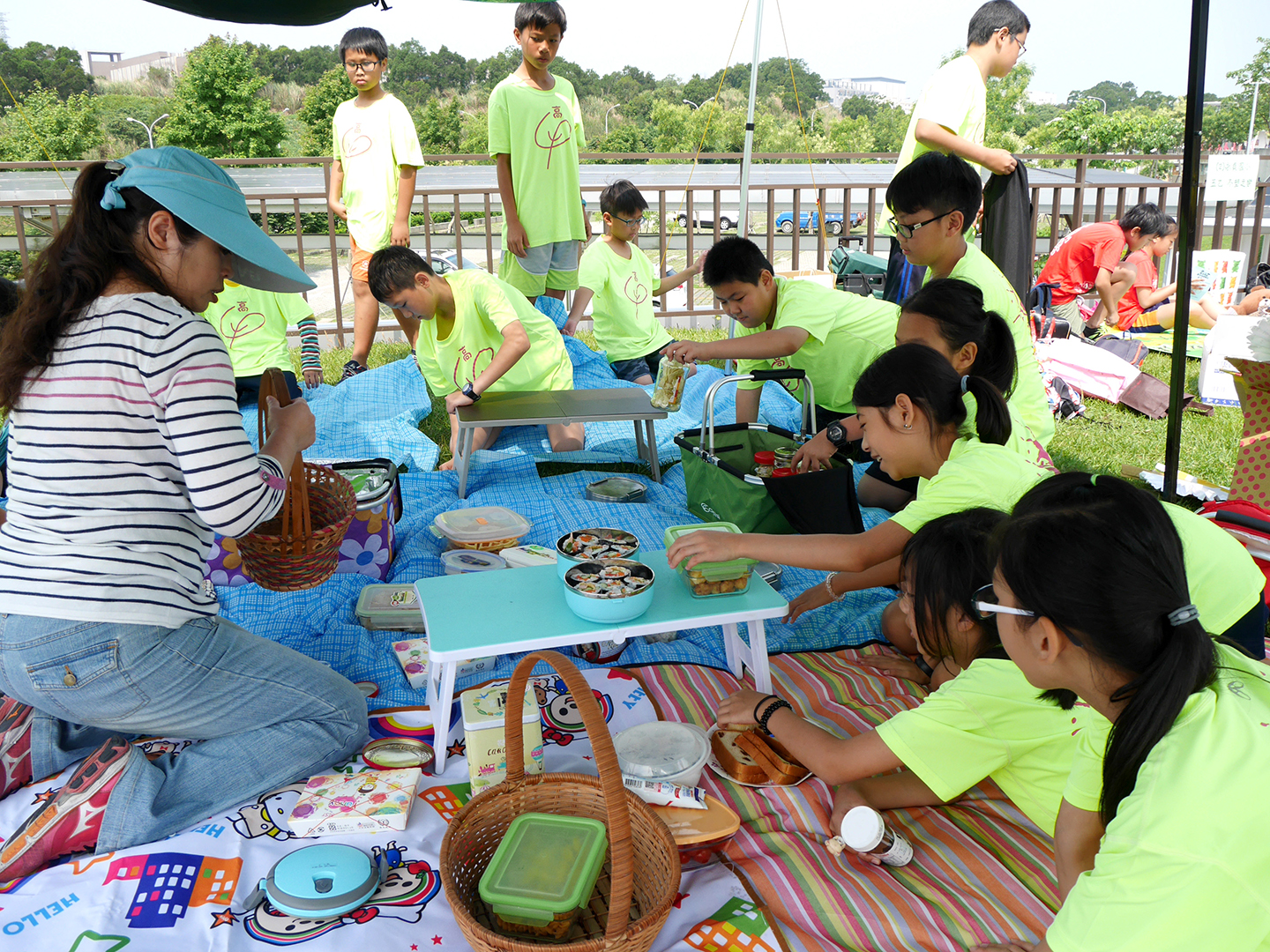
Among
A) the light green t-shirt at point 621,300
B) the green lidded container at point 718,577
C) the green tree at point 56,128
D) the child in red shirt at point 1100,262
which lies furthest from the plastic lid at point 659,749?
the green tree at point 56,128

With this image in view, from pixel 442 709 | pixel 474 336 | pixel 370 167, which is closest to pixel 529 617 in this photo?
pixel 442 709

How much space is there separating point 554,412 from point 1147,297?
16.3 ft

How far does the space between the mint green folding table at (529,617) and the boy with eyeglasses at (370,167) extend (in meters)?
3.32

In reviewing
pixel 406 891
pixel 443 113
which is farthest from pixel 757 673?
pixel 443 113

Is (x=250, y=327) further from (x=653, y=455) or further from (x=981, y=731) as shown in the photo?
(x=981, y=731)

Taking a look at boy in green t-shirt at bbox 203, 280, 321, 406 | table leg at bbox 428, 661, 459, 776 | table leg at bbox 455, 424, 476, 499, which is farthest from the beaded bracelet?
boy in green t-shirt at bbox 203, 280, 321, 406

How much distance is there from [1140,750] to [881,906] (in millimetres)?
747

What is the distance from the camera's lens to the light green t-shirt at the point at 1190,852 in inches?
37.7

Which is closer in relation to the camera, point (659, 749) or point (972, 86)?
point (659, 749)

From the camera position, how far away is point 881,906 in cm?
163

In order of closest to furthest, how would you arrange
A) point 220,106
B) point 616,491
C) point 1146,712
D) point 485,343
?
1. point 1146,712
2. point 616,491
3. point 485,343
4. point 220,106

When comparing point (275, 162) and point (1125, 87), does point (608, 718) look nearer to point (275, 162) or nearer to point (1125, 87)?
point (275, 162)

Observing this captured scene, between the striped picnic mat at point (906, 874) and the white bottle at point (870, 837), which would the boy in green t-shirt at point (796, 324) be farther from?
the white bottle at point (870, 837)

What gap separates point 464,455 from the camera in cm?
358
